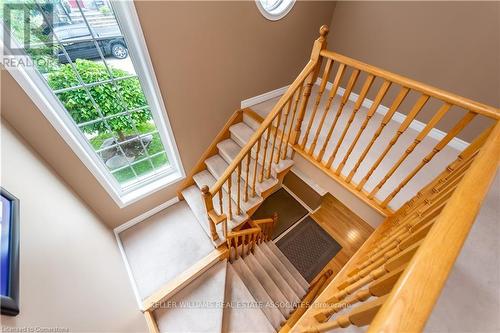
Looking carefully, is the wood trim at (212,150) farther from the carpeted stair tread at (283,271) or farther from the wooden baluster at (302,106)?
the carpeted stair tread at (283,271)

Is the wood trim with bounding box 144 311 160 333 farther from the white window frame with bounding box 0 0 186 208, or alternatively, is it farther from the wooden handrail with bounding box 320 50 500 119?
the wooden handrail with bounding box 320 50 500 119

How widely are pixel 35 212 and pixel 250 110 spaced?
2.31 m

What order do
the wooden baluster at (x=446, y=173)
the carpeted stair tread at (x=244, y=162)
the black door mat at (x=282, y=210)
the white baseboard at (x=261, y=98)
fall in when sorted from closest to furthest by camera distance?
the wooden baluster at (x=446, y=173)
the carpeted stair tread at (x=244, y=162)
the white baseboard at (x=261, y=98)
the black door mat at (x=282, y=210)

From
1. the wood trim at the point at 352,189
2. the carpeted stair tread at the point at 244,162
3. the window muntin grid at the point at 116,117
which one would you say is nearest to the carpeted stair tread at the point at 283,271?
the carpeted stair tread at the point at 244,162

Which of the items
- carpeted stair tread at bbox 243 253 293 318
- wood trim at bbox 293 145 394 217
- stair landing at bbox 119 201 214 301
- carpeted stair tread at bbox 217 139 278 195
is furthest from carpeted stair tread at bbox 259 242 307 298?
wood trim at bbox 293 145 394 217

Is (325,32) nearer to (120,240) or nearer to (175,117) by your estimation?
(175,117)

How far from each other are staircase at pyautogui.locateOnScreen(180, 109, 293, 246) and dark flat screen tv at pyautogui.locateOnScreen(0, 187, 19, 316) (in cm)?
119

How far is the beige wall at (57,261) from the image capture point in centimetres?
88

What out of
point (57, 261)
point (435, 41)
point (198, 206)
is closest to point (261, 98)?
point (198, 206)

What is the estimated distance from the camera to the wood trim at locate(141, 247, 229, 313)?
201cm

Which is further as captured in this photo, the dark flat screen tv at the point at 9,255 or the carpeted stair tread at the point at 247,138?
the carpeted stair tread at the point at 247,138

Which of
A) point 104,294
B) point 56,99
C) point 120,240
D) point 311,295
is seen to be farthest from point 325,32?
point 120,240

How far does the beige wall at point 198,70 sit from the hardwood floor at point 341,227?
8.16 ft

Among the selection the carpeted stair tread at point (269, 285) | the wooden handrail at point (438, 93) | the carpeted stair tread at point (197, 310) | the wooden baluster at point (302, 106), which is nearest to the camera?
the wooden handrail at point (438, 93)
